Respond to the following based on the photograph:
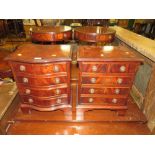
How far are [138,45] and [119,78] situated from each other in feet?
1.86

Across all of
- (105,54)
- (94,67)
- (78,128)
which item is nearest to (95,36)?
(105,54)

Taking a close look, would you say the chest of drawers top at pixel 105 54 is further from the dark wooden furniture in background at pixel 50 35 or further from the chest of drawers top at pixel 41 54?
the dark wooden furniture in background at pixel 50 35

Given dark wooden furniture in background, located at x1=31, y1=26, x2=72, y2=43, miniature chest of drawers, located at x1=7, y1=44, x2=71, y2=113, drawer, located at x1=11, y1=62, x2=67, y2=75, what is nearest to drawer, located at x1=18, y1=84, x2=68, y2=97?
miniature chest of drawers, located at x1=7, y1=44, x2=71, y2=113

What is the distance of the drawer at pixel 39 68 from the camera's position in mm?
1350

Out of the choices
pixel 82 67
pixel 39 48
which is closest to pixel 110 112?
pixel 82 67

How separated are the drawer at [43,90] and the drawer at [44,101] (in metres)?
0.05

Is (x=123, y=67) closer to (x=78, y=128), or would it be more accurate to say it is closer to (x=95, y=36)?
(x=95, y=36)

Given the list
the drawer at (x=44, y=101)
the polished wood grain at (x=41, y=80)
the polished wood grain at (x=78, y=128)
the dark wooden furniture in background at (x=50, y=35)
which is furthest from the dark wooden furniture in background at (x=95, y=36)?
the polished wood grain at (x=78, y=128)

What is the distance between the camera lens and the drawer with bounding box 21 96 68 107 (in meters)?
1.56

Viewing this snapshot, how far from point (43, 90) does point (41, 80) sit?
119 mm

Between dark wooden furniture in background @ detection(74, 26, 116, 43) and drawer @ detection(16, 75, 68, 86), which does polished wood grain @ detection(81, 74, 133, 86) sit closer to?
drawer @ detection(16, 75, 68, 86)

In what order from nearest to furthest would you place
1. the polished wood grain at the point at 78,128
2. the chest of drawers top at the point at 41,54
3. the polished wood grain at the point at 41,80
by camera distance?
the chest of drawers top at the point at 41,54, the polished wood grain at the point at 41,80, the polished wood grain at the point at 78,128

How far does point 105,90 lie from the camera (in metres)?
1.51

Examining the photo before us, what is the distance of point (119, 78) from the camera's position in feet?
4.67
